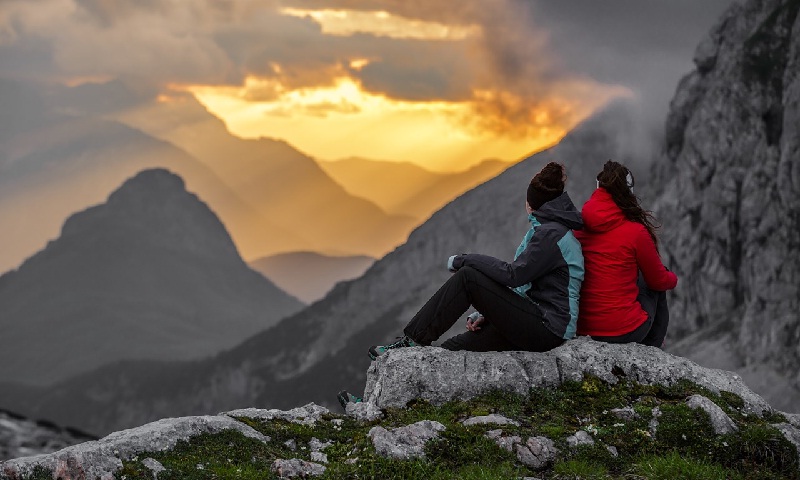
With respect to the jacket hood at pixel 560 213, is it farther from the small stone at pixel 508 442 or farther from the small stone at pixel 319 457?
the small stone at pixel 319 457

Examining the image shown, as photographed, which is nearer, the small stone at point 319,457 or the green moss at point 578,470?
the green moss at point 578,470

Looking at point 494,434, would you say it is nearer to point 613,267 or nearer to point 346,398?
point 346,398

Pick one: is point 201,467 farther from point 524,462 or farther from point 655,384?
point 655,384

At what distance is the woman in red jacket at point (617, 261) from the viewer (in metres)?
18.5

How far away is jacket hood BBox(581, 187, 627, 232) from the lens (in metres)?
18.5

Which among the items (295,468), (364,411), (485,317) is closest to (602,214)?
(485,317)

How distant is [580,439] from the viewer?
15.7 metres

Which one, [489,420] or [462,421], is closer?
[489,420]

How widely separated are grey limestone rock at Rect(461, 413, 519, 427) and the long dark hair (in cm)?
517

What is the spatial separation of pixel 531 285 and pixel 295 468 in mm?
6375

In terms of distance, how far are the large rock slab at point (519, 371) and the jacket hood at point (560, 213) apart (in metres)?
2.75

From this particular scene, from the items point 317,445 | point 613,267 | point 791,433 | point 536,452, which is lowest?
point 791,433

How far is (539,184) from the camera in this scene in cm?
1794

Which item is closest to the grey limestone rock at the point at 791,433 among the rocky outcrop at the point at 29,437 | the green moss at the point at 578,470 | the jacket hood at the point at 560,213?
the green moss at the point at 578,470
